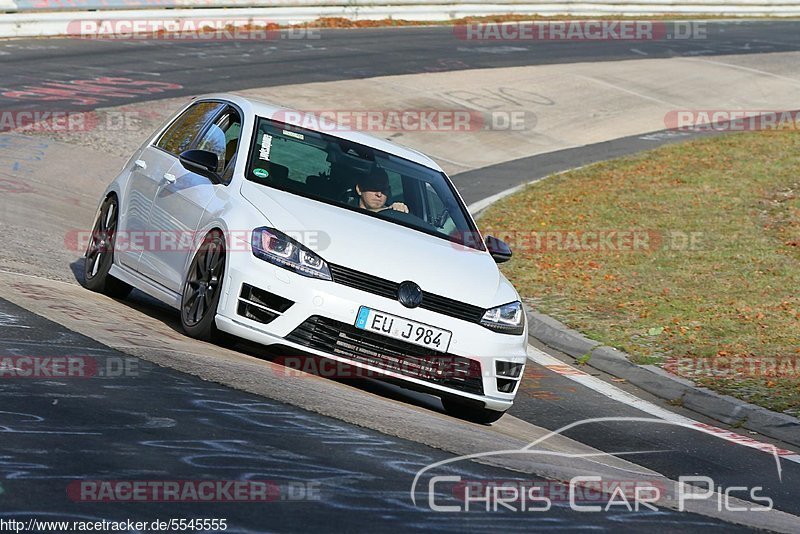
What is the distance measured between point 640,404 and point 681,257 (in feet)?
17.7

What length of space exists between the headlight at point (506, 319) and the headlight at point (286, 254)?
107 centimetres

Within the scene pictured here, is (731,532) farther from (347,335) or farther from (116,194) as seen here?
(116,194)

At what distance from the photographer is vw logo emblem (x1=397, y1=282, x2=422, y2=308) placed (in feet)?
25.7

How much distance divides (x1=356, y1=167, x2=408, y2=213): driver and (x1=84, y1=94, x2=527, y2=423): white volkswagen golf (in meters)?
0.01

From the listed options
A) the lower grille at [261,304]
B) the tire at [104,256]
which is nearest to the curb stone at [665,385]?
the lower grille at [261,304]

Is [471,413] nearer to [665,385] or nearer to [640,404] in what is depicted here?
[640,404]

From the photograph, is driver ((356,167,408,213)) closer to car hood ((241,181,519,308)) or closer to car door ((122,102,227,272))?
car hood ((241,181,519,308))

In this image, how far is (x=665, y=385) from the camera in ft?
33.3

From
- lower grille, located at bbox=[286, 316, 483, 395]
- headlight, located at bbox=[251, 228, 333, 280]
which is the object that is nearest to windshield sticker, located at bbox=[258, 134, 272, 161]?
headlight, located at bbox=[251, 228, 333, 280]

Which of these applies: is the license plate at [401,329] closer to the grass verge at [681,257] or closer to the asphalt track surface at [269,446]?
the asphalt track surface at [269,446]

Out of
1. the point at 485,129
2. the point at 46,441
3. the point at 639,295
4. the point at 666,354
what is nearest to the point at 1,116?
the point at 485,129

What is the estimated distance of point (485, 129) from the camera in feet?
79.6

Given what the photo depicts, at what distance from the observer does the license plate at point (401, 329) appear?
7.77m

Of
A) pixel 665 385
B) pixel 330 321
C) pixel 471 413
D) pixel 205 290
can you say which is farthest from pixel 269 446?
pixel 665 385
